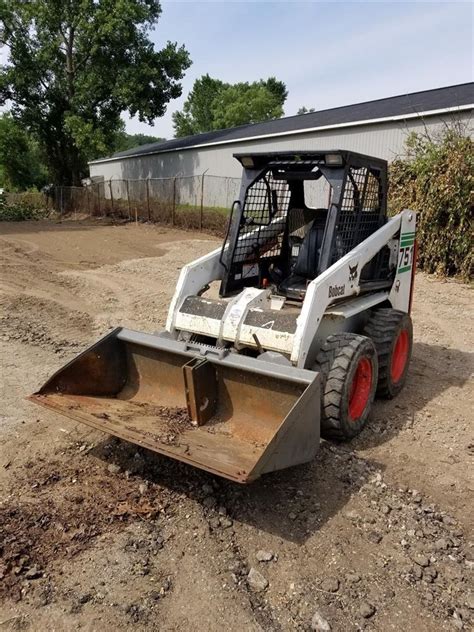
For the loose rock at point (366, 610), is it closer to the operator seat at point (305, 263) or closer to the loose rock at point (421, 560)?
the loose rock at point (421, 560)

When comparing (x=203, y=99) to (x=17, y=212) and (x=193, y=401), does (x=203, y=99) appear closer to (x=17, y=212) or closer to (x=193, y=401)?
(x=17, y=212)

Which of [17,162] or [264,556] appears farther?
[17,162]

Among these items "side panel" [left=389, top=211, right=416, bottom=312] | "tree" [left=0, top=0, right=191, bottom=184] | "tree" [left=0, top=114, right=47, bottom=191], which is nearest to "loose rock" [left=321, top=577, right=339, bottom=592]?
"side panel" [left=389, top=211, right=416, bottom=312]

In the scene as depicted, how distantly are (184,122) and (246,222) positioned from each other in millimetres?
66653

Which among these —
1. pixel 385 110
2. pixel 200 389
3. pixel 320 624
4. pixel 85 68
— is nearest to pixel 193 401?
pixel 200 389

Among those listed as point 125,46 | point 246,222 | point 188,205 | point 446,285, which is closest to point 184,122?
point 125,46

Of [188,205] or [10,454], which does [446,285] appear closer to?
[10,454]

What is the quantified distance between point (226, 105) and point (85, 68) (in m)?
31.9

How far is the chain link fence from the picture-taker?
62.9ft

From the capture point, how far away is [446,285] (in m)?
10.2

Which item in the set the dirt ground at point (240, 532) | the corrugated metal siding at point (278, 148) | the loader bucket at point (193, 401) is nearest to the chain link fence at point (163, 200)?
the corrugated metal siding at point (278, 148)

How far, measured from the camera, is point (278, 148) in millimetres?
21703

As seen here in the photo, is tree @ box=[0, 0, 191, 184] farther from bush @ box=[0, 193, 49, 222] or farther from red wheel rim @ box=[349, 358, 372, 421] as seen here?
red wheel rim @ box=[349, 358, 372, 421]

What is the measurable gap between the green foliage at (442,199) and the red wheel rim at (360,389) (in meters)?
7.04
